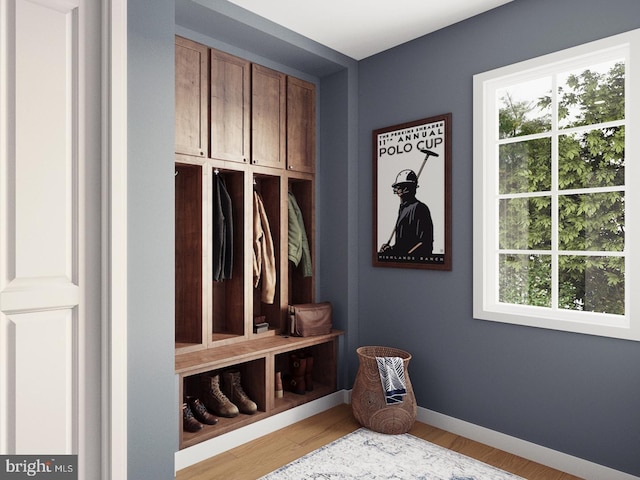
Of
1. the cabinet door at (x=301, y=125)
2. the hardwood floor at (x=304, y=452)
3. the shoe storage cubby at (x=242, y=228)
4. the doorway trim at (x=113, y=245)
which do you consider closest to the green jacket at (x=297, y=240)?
the shoe storage cubby at (x=242, y=228)

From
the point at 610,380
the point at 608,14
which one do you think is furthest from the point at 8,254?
the point at 608,14

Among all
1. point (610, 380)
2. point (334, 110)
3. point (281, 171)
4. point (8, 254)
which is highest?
point (334, 110)

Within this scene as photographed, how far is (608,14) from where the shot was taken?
7.08 ft

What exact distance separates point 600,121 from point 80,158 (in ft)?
8.37

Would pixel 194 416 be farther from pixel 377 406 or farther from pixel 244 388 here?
pixel 377 406

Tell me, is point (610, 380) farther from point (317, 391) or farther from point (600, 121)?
point (317, 391)

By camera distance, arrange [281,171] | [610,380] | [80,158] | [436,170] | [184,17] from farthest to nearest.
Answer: [281,171] → [436,170] → [184,17] → [610,380] → [80,158]

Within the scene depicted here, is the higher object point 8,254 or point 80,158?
point 80,158

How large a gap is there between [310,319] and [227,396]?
77cm

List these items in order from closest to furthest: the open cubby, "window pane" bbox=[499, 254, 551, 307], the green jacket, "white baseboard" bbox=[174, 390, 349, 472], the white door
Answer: the white door
"white baseboard" bbox=[174, 390, 349, 472]
"window pane" bbox=[499, 254, 551, 307]
the open cubby
the green jacket

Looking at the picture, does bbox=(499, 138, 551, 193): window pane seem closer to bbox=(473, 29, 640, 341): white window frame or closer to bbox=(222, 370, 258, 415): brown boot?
bbox=(473, 29, 640, 341): white window frame

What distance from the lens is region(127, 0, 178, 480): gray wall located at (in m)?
1.74

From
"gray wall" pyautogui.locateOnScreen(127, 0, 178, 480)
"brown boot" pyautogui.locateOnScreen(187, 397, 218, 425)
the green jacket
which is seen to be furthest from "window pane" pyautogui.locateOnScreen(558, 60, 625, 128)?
"brown boot" pyautogui.locateOnScreen(187, 397, 218, 425)

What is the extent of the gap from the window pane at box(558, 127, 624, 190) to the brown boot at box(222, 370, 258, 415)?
2.32m
